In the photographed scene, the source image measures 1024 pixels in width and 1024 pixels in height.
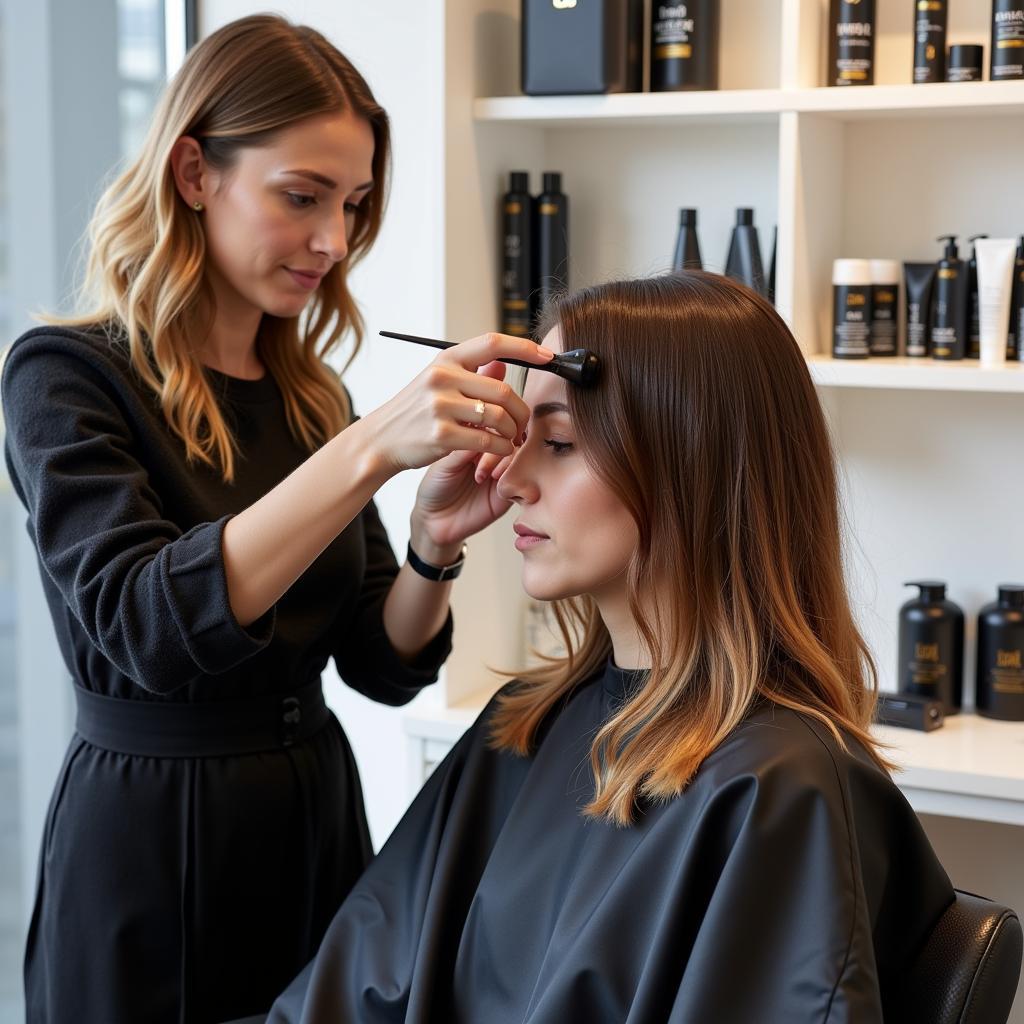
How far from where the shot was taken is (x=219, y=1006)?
5.07 feet

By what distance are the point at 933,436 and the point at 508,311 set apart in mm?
741

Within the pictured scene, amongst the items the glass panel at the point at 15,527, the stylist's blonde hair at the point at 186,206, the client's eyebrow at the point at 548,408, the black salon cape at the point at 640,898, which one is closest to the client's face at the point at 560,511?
the client's eyebrow at the point at 548,408

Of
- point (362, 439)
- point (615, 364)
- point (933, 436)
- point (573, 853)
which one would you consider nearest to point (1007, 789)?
point (933, 436)

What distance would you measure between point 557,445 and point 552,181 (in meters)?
1.11

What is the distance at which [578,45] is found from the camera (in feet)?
6.91

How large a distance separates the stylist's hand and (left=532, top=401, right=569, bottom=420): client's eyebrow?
72 mm

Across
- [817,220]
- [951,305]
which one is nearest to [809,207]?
[817,220]

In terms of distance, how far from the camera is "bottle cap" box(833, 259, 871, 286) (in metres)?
2.10

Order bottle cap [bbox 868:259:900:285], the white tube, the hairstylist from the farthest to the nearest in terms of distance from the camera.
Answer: bottle cap [bbox 868:259:900:285], the white tube, the hairstylist

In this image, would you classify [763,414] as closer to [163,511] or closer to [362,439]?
[362,439]

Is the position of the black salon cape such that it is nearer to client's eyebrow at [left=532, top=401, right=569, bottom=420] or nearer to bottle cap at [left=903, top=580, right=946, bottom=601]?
client's eyebrow at [left=532, top=401, right=569, bottom=420]

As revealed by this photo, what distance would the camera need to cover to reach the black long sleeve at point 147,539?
4.25 feet

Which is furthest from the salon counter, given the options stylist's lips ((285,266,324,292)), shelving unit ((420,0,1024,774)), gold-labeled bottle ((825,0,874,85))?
gold-labeled bottle ((825,0,874,85))

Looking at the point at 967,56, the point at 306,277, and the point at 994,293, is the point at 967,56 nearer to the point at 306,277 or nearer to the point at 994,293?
the point at 994,293
